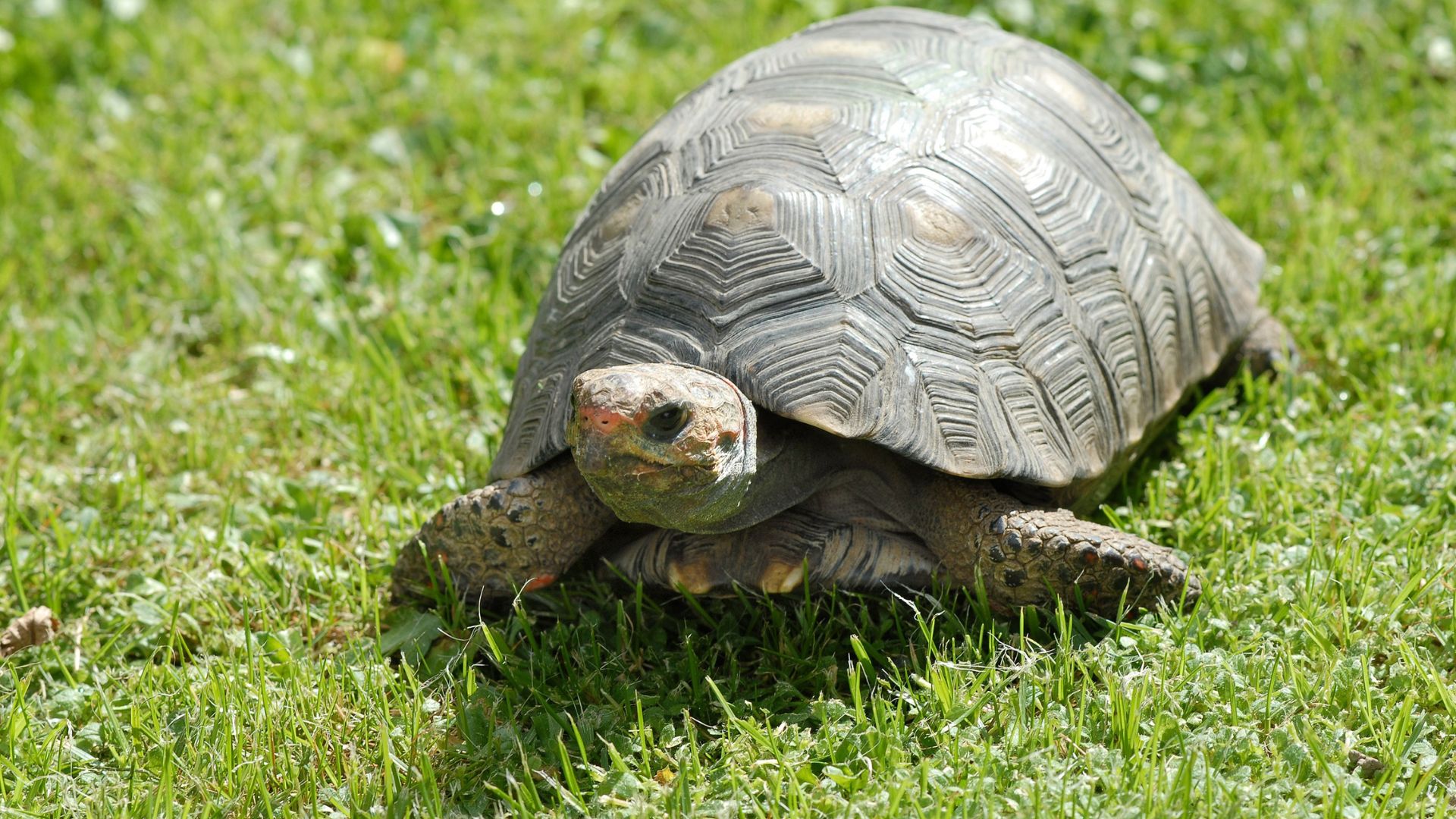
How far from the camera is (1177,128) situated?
16.8ft

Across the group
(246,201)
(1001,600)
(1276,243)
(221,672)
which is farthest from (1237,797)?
(246,201)

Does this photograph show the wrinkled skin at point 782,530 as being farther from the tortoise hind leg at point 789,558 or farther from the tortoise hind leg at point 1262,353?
the tortoise hind leg at point 1262,353

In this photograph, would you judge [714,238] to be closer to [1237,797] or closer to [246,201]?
[1237,797]

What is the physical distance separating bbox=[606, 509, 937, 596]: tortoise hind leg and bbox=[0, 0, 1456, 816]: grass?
9cm

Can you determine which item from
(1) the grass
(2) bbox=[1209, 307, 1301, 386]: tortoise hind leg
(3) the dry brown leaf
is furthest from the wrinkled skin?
(2) bbox=[1209, 307, 1301, 386]: tortoise hind leg

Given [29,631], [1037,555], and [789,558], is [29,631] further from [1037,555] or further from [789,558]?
[1037,555]

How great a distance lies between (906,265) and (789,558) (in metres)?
0.67

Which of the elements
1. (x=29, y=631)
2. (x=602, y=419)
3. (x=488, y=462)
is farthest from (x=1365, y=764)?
(x=29, y=631)

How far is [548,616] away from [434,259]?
6.01 feet

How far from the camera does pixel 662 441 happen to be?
2.61 metres

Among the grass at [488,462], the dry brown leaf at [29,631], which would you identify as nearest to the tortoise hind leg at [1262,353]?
the grass at [488,462]

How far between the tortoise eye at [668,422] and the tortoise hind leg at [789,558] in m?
0.49

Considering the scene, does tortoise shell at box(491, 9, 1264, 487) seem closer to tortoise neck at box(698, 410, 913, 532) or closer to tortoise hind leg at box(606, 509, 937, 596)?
tortoise neck at box(698, 410, 913, 532)

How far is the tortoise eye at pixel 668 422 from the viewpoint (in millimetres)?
2592
